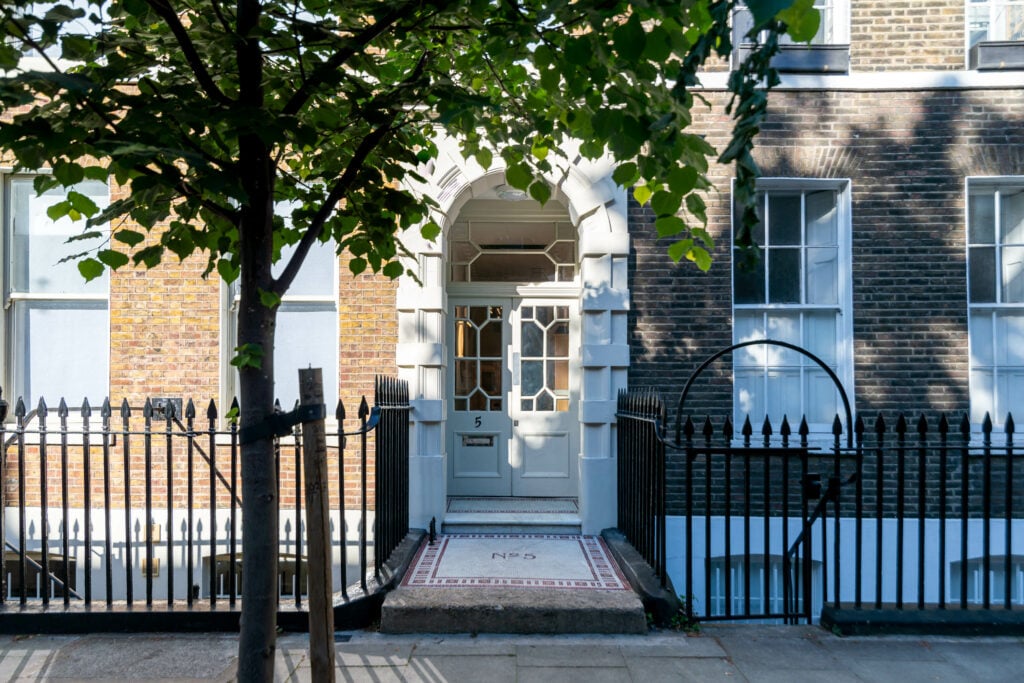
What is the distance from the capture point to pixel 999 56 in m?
7.25

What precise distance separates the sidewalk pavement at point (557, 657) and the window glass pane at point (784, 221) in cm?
407

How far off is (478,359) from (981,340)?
5.13m

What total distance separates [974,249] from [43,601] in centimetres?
871

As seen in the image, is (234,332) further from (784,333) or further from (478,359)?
(784,333)

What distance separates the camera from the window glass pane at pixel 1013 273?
7609 mm

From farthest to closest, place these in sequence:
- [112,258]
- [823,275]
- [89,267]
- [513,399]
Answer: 1. [513,399]
2. [823,275]
3. [89,267]
4. [112,258]

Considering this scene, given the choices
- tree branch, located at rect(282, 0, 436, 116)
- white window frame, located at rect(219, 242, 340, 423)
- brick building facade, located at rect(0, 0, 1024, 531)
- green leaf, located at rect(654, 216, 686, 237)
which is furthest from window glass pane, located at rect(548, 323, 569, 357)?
green leaf, located at rect(654, 216, 686, 237)

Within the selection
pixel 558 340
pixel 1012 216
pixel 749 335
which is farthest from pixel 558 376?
pixel 1012 216

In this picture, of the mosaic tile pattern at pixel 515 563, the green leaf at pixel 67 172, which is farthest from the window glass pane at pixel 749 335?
the green leaf at pixel 67 172

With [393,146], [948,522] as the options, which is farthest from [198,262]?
[948,522]

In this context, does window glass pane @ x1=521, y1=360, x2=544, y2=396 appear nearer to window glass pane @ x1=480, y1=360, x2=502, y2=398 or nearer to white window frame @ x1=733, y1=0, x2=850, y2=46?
window glass pane @ x1=480, y1=360, x2=502, y2=398

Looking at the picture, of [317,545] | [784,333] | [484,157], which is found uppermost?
[484,157]

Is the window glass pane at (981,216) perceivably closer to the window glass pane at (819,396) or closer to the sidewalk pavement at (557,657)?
the window glass pane at (819,396)

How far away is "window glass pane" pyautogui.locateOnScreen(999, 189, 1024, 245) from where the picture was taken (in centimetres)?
763
